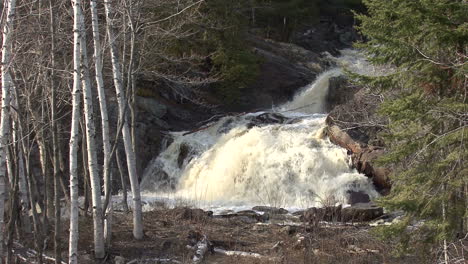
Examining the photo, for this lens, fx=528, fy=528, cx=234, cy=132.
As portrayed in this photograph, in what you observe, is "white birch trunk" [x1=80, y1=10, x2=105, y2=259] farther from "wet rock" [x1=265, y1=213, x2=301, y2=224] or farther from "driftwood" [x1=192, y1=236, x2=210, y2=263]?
"wet rock" [x1=265, y1=213, x2=301, y2=224]

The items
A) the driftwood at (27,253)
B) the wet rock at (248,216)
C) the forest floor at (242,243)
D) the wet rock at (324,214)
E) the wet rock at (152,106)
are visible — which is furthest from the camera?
the wet rock at (152,106)

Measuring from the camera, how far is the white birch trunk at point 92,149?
738 cm

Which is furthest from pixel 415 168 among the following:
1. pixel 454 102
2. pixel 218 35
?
pixel 218 35

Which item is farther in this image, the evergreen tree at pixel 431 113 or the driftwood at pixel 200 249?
the driftwood at pixel 200 249

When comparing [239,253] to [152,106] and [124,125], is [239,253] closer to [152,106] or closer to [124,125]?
[124,125]

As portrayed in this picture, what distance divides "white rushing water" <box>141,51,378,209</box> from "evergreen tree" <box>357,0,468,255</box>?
24.3 ft

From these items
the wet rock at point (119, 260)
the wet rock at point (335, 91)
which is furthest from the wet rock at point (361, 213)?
the wet rock at point (335, 91)

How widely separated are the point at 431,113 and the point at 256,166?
11.5 meters

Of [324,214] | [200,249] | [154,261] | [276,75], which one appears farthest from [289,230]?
[276,75]

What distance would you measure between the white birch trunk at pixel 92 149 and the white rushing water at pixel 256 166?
737cm

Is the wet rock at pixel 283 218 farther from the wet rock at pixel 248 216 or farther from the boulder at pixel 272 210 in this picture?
the boulder at pixel 272 210

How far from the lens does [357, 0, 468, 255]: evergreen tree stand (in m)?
Answer: 6.42

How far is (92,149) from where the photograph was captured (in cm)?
766

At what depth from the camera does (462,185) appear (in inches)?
252
